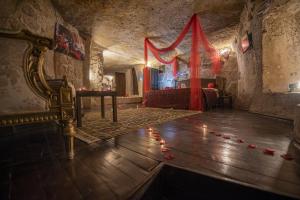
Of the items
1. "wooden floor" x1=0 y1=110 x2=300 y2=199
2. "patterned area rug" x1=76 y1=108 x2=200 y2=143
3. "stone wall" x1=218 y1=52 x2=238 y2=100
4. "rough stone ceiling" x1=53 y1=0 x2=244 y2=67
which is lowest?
"patterned area rug" x1=76 y1=108 x2=200 y2=143

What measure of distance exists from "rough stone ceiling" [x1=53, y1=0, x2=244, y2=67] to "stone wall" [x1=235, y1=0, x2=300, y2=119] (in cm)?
70

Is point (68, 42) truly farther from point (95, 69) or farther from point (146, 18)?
point (146, 18)

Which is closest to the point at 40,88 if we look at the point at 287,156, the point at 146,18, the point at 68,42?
the point at 287,156

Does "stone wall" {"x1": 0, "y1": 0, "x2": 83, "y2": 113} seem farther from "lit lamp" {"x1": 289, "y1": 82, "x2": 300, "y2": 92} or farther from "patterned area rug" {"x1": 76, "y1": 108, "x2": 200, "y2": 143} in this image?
"lit lamp" {"x1": 289, "y1": 82, "x2": 300, "y2": 92}

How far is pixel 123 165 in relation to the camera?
3.33ft

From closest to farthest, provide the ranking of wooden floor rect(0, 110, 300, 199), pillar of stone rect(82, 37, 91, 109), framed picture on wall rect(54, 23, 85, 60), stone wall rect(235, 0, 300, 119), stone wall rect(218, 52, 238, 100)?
wooden floor rect(0, 110, 300, 199), stone wall rect(235, 0, 300, 119), framed picture on wall rect(54, 23, 85, 60), pillar of stone rect(82, 37, 91, 109), stone wall rect(218, 52, 238, 100)

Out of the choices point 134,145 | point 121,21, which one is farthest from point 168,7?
point 134,145

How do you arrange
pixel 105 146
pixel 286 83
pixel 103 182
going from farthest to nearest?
pixel 286 83 < pixel 105 146 < pixel 103 182

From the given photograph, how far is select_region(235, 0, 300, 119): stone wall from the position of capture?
278 cm

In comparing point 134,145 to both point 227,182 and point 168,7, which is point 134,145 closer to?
point 227,182

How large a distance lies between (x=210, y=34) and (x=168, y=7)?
2739 millimetres

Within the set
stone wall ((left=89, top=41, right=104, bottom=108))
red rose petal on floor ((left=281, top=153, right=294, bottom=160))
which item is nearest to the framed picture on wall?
stone wall ((left=89, top=41, right=104, bottom=108))

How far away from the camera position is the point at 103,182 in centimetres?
82

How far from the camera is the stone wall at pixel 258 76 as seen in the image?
2783mm
